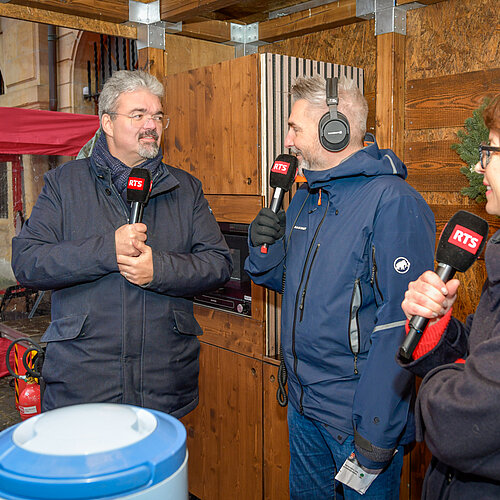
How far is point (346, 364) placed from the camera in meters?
1.95

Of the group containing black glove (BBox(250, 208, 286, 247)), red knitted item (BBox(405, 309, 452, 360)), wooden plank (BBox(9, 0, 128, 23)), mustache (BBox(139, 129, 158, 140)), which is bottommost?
red knitted item (BBox(405, 309, 452, 360))

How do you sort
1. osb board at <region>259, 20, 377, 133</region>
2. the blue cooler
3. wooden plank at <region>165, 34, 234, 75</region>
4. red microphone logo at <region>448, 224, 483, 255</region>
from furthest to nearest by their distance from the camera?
wooden plank at <region>165, 34, 234, 75</region>, osb board at <region>259, 20, 377, 133</region>, red microphone logo at <region>448, 224, 483, 255</region>, the blue cooler

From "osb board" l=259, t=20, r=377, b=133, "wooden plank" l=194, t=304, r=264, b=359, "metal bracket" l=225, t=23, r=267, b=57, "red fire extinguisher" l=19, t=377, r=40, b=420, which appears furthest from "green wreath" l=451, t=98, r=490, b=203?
"red fire extinguisher" l=19, t=377, r=40, b=420

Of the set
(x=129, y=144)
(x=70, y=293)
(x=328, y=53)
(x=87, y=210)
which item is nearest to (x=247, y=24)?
(x=328, y=53)

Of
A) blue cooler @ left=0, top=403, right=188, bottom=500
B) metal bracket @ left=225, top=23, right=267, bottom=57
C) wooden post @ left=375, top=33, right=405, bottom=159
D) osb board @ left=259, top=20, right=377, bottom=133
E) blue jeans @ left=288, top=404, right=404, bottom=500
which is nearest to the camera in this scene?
blue cooler @ left=0, top=403, right=188, bottom=500

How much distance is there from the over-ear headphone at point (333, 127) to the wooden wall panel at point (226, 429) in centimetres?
144

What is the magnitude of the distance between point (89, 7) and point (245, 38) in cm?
118

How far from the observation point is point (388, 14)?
3004 mm

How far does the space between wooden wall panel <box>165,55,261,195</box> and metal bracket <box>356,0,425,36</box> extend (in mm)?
704

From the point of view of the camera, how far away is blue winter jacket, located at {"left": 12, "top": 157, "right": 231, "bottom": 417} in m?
2.03

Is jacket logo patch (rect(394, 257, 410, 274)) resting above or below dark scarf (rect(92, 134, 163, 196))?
below

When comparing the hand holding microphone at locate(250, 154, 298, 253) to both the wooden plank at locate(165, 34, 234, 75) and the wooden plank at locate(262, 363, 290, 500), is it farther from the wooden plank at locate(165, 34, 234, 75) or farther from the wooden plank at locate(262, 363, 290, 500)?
the wooden plank at locate(165, 34, 234, 75)

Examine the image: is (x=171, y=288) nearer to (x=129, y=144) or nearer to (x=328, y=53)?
(x=129, y=144)

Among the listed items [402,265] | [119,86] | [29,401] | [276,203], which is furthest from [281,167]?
[29,401]
